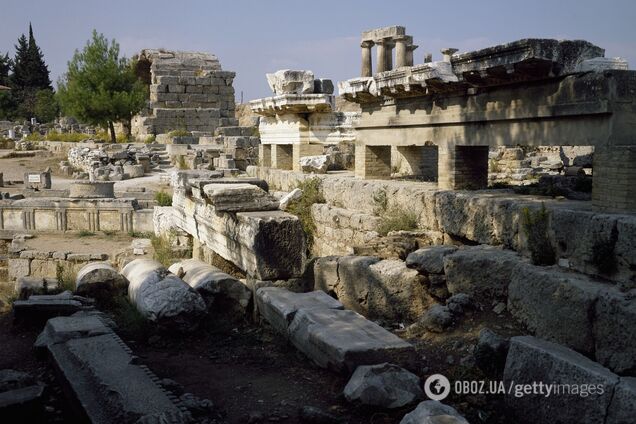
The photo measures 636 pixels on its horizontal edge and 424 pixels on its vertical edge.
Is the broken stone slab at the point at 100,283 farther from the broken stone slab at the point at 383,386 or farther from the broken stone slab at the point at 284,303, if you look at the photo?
the broken stone slab at the point at 383,386

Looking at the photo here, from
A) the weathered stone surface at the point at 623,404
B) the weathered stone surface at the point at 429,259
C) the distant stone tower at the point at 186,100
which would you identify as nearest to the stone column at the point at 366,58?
the weathered stone surface at the point at 429,259

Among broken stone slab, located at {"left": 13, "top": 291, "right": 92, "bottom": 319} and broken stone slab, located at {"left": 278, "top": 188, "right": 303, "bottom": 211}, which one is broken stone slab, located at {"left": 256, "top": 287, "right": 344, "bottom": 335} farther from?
broken stone slab, located at {"left": 278, "top": 188, "right": 303, "bottom": 211}

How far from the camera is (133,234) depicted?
12.9m

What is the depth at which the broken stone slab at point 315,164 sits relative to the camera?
11516 mm

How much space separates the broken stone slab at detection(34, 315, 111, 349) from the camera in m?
5.53

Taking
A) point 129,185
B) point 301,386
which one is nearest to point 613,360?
point 301,386

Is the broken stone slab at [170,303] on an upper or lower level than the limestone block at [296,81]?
lower

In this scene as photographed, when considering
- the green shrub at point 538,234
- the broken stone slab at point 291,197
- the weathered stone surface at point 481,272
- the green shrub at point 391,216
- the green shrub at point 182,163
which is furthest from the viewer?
the green shrub at point 182,163

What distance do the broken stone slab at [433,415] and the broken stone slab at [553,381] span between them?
603 mm

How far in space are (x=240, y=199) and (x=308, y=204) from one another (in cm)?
305

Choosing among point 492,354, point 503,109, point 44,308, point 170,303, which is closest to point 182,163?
point 44,308

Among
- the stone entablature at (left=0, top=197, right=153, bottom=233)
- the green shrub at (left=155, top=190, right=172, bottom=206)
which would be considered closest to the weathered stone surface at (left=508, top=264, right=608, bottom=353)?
the stone entablature at (left=0, top=197, right=153, bottom=233)

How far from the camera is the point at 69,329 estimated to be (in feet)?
18.5

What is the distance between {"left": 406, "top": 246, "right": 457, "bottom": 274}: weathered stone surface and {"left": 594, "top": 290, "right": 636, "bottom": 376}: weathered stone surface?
1.90 m
